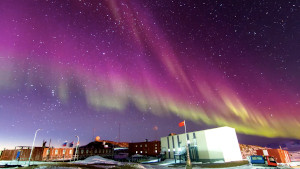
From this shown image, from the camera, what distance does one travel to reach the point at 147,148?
81.2m

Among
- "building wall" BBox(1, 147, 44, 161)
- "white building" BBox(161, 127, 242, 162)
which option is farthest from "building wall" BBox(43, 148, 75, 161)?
"white building" BBox(161, 127, 242, 162)

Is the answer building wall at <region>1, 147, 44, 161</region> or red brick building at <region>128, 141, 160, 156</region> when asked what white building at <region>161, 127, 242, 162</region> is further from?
building wall at <region>1, 147, 44, 161</region>

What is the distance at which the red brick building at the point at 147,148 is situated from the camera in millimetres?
78000

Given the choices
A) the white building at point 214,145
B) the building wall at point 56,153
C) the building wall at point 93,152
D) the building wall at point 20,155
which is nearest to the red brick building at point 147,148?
the building wall at point 93,152

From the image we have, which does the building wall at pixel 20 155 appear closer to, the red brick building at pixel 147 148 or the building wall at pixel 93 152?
the building wall at pixel 93 152

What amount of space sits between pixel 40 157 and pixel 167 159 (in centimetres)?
4597

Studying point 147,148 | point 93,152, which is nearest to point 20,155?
point 93,152

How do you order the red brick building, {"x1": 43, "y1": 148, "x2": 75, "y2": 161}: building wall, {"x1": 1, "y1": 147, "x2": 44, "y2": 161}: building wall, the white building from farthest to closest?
1. the red brick building
2. {"x1": 43, "y1": 148, "x2": 75, "y2": 161}: building wall
3. {"x1": 1, "y1": 147, "x2": 44, "y2": 161}: building wall
4. the white building

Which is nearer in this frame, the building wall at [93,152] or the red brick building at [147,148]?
the building wall at [93,152]

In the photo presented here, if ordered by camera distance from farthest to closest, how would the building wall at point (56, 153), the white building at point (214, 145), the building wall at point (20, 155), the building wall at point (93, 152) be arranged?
the building wall at point (93, 152)
the building wall at point (56, 153)
the building wall at point (20, 155)
the white building at point (214, 145)

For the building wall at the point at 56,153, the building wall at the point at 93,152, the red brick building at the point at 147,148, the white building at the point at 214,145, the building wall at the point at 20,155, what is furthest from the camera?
the red brick building at the point at 147,148

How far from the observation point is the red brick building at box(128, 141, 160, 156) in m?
78.0

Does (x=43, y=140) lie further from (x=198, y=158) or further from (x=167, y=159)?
(x=198, y=158)

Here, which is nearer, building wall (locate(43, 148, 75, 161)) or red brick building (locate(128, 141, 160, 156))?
building wall (locate(43, 148, 75, 161))
